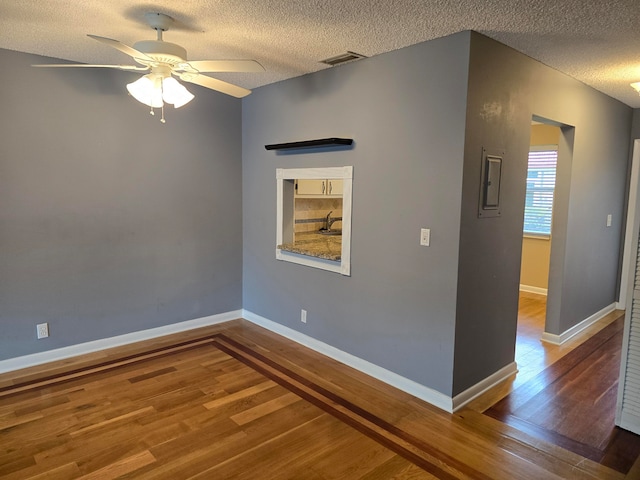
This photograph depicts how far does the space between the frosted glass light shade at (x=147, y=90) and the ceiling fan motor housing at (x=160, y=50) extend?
0.59 ft

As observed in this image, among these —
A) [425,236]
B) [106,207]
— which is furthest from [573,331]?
[106,207]

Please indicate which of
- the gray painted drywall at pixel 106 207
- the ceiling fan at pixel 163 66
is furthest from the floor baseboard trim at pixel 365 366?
the ceiling fan at pixel 163 66

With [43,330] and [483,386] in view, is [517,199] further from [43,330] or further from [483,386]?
[43,330]

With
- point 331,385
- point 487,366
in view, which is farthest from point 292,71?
point 487,366

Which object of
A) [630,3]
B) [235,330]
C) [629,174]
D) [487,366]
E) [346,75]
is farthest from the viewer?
[629,174]

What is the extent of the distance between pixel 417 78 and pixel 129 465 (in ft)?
9.64

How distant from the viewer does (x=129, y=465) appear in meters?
2.26

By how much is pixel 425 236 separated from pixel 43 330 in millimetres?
3144

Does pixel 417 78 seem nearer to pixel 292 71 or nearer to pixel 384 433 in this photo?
pixel 292 71

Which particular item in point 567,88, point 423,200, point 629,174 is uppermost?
point 567,88

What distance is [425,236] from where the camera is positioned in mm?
2918

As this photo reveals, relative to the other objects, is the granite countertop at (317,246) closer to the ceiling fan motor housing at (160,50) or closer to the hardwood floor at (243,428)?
the hardwood floor at (243,428)

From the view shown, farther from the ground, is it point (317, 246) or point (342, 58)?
point (342, 58)

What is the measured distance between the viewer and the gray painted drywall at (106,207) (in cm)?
328
